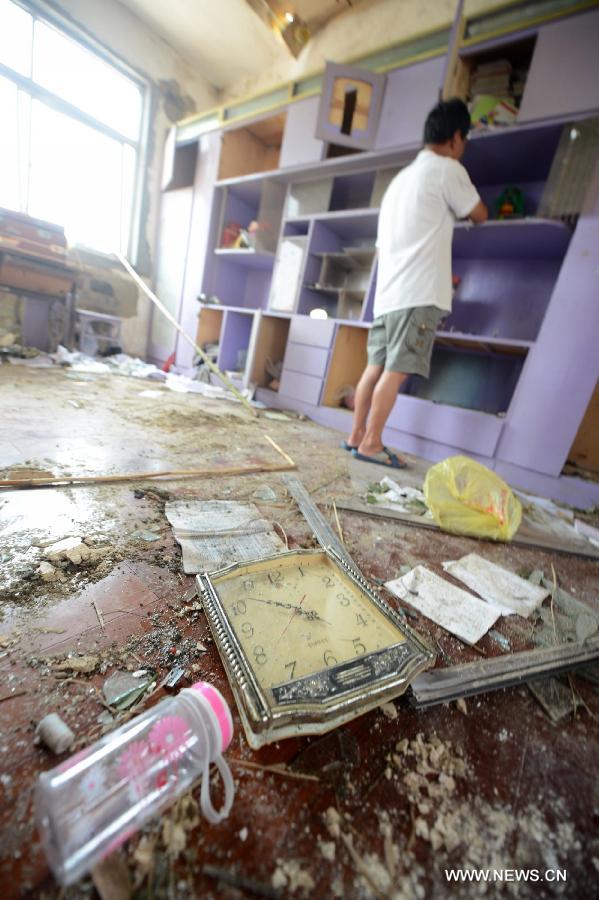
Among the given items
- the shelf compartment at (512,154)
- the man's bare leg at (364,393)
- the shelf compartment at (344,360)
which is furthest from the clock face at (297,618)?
the shelf compartment at (512,154)

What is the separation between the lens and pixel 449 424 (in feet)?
7.73

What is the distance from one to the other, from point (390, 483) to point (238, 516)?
33.8 inches

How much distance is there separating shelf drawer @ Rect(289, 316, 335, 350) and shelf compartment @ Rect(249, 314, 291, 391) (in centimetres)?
38

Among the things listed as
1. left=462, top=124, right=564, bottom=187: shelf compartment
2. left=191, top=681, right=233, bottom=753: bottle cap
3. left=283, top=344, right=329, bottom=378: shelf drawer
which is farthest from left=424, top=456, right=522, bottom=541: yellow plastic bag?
left=462, top=124, right=564, bottom=187: shelf compartment

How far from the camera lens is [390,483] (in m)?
1.73

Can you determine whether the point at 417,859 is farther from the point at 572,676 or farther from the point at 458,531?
the point at 458,531

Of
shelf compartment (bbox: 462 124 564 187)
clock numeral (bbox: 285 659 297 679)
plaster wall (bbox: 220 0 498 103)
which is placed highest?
plaster wall (bbox: 220 0 498 103)

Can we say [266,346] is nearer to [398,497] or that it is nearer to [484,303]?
[484,303]

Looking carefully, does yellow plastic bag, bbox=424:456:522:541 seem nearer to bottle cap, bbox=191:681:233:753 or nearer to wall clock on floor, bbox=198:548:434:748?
wall clock on floor, bbox=198:548:434:748

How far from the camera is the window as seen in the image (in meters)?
3.73

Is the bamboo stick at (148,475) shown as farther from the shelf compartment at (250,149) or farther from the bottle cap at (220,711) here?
the shelf compartment at (250,149)

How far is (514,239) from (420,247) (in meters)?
0.93

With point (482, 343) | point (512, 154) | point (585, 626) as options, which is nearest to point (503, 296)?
point (482, 343)

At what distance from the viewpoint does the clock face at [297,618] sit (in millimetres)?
601
